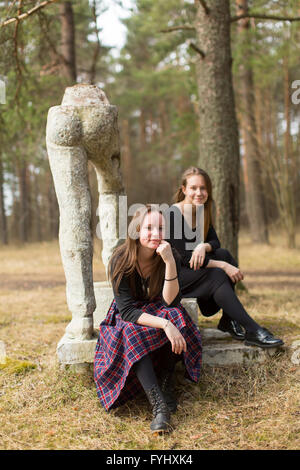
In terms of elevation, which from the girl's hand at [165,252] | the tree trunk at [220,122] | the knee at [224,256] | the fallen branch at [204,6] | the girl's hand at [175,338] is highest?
the fallen branch at [204,6]

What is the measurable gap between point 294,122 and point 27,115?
6504 millimetres

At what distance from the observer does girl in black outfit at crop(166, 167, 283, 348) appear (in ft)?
9.80

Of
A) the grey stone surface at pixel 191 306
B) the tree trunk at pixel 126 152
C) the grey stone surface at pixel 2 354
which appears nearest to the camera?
the grey stone surface at pixel 191 306

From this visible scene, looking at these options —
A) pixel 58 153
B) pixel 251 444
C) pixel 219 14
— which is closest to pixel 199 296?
pixel 251 444

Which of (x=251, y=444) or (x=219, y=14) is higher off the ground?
(x=219, y=14)

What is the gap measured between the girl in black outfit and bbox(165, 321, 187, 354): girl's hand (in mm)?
540

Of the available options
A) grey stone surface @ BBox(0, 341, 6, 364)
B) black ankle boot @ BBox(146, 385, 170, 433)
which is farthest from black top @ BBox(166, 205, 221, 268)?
grey stone surface @ BBox(0, 341, 6, 364)

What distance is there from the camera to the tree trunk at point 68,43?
27.3 ft

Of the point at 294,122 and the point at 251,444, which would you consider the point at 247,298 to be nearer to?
the point at 251,444

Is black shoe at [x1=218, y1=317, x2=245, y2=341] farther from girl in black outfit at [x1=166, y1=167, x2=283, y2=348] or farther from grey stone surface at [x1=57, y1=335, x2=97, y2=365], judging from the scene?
grey stone surface at [x1=57, y1=335, x2=97, y2=365]

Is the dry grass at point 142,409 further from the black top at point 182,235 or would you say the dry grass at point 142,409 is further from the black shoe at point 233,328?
the black top at point 182,235

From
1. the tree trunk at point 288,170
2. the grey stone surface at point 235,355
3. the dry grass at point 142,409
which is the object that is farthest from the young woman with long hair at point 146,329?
the tree trunk at point 288,170

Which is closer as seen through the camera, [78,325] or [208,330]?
[78,325]

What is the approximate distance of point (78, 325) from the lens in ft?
9.63
